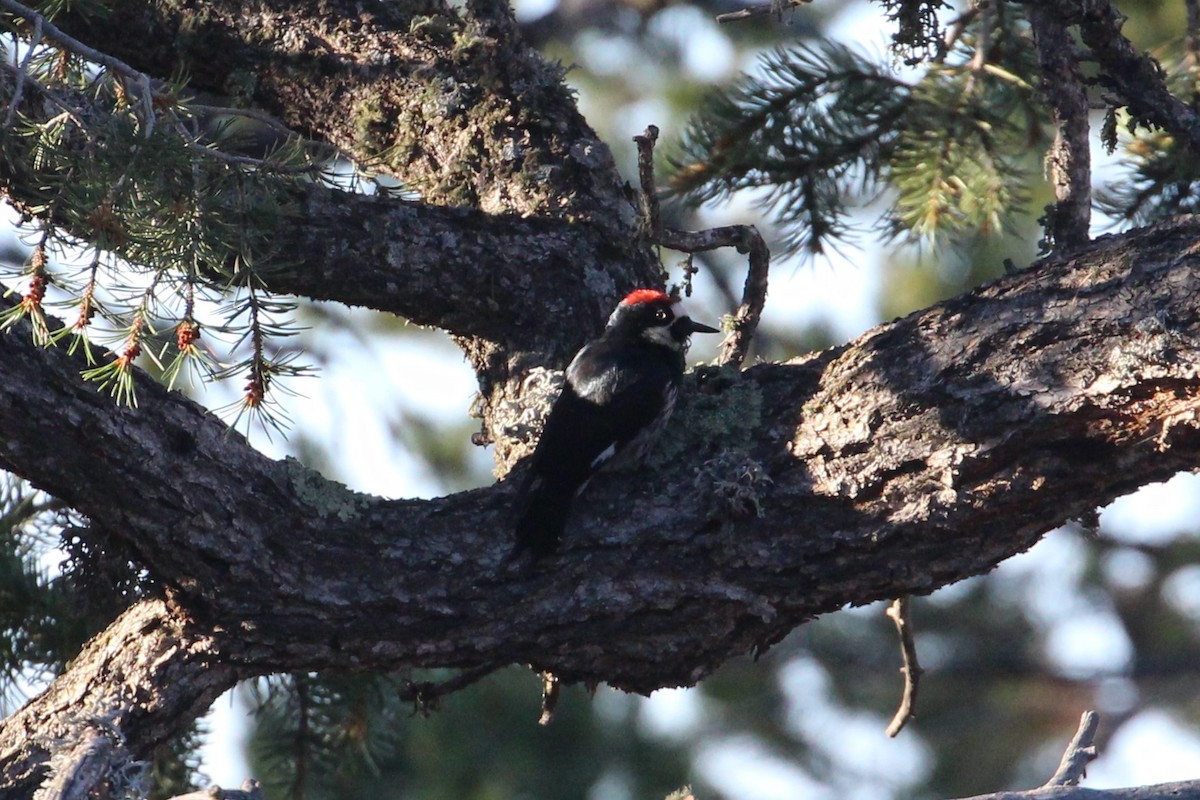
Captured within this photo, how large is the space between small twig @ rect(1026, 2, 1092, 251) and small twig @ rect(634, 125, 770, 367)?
2.59 ft

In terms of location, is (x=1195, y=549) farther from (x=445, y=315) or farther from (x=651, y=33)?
(x=445, y=315)

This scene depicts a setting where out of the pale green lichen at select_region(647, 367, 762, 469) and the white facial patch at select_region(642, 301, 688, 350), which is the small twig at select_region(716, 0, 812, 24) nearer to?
the pale green lichen at select_region(647, 367, 762, 469)

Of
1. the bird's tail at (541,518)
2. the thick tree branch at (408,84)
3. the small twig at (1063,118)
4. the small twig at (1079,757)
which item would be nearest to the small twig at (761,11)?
the small twig at (1063,118)

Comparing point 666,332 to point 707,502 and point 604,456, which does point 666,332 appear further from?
point 707,502

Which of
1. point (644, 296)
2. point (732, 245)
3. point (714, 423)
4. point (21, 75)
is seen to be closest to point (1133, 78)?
point (732, 245)

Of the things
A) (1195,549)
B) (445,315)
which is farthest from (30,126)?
(1195,549)

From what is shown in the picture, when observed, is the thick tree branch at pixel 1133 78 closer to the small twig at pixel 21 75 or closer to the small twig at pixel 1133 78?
the small twig at pixel 1133 78

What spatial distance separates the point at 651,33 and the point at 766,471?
16.3 ft

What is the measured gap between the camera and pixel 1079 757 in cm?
236

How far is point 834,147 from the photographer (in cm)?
396

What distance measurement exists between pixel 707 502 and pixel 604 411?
617 mm

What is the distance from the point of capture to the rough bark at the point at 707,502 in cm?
253

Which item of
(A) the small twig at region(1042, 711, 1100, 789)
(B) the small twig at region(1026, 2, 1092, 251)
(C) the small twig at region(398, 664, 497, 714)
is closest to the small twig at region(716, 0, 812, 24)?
(B) the small twig at region(1026, 2, 1092, 251)

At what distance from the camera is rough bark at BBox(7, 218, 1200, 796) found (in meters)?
2.53
